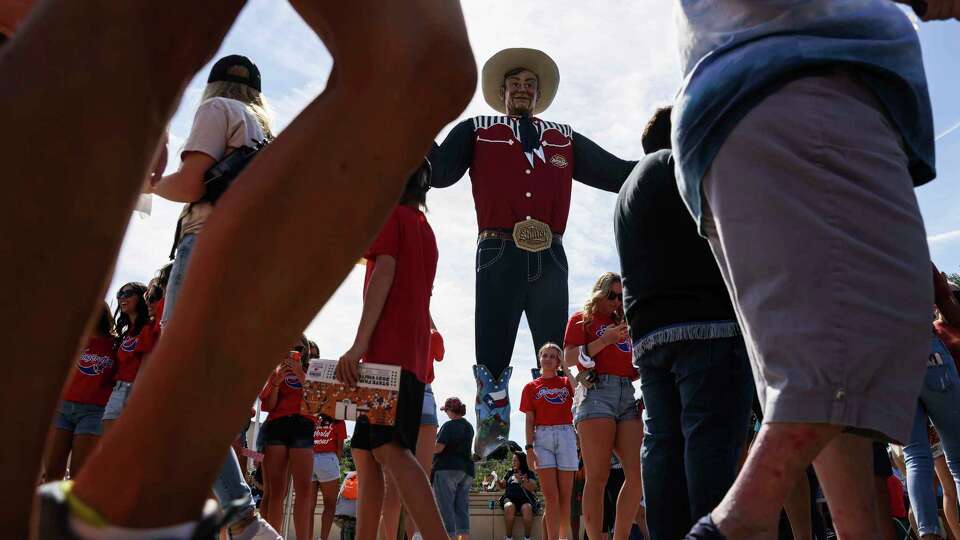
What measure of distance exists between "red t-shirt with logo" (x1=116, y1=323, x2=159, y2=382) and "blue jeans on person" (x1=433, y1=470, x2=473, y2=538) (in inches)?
139

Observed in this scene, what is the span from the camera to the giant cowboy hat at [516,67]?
652cm

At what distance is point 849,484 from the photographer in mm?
1575

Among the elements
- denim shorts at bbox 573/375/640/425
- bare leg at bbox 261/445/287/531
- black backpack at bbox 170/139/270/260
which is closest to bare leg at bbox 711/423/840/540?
black backpack at bbox 170/139/270/260

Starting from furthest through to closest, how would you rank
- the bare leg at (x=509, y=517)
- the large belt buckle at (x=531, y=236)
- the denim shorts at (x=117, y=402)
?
1. the bare leg at (x=509, y=517)
2. the large belt buckle at (x=531, y=236)
3. the denim shorts at (x=117, y=402)

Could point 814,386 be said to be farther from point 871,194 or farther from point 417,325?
point 417,325

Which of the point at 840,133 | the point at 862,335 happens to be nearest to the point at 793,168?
the point at 840,133

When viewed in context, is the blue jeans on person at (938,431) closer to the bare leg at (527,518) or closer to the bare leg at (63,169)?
the bare leg at (63,169)

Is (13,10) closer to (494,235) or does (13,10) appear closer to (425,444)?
(425,444)

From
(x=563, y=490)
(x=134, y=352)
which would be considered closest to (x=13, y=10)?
(x=134, y=352)

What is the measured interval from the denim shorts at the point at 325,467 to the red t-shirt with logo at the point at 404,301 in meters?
5.19

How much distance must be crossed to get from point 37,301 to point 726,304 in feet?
7.60

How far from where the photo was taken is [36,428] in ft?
2.54

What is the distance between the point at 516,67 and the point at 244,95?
371 centimetres

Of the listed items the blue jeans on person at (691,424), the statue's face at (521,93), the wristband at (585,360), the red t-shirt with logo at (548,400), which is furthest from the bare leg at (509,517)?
the blue jeans on person at (691,424)
